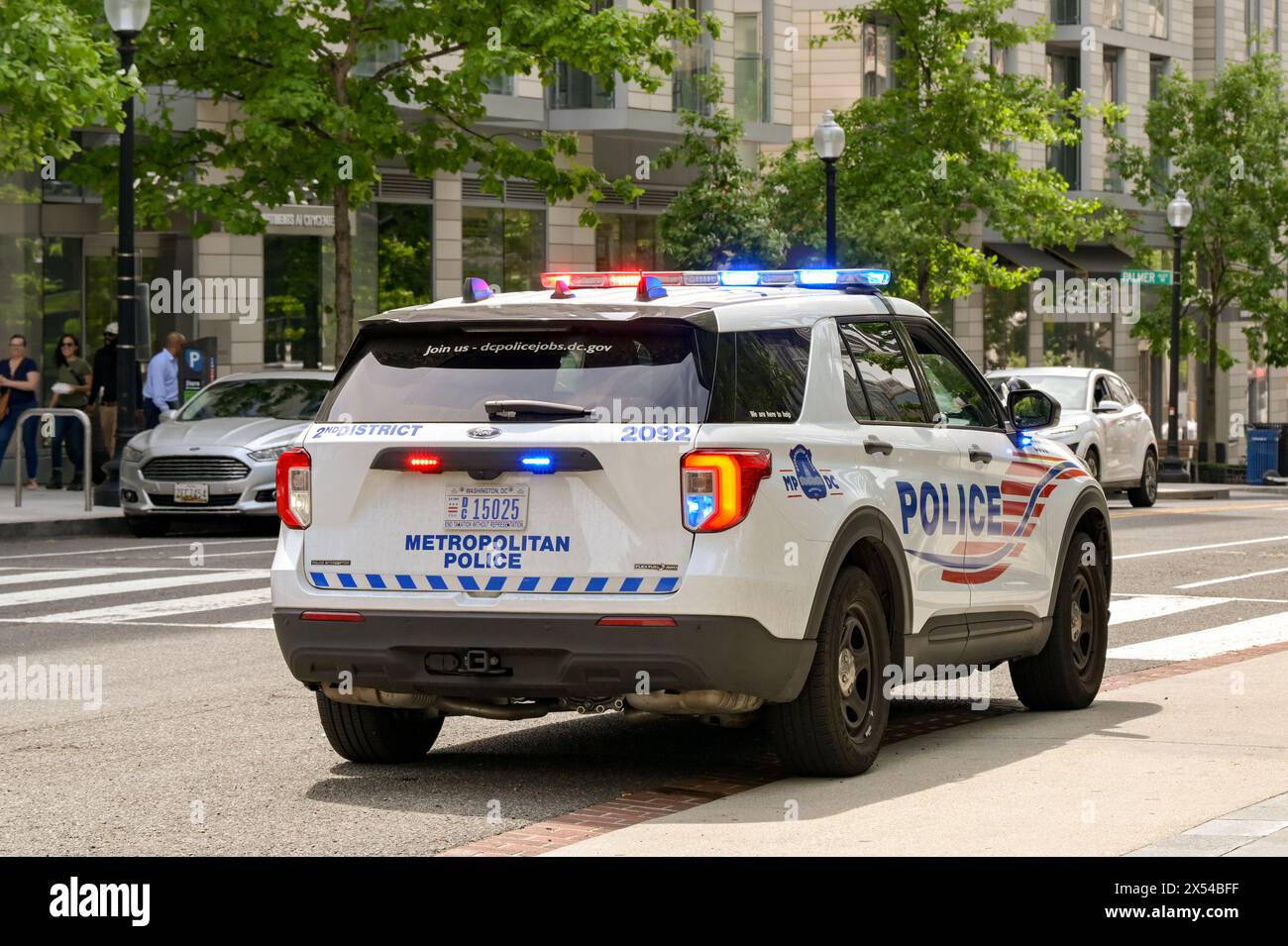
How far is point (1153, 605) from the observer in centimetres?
1527

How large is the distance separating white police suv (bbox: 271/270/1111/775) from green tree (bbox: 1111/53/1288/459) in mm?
40926

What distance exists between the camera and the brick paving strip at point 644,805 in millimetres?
7082

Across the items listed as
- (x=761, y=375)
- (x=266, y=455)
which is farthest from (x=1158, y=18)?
(x=761, y=375)

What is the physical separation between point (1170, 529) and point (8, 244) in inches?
A: 595

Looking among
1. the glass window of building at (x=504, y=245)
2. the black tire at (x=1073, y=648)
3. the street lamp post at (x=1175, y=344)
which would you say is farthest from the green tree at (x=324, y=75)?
the black tire at (x=1073, y=648)

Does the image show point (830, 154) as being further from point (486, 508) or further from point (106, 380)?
point (486, 508)

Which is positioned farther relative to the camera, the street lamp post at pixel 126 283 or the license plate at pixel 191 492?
the street lamp post at pixel 126 283

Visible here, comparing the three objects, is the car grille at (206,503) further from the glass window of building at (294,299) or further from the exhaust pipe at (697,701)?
the exhaust pipe at (697,701)

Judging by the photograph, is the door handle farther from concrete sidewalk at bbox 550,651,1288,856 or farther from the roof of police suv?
concrete sidewalk at bbox 550,651,1288,856

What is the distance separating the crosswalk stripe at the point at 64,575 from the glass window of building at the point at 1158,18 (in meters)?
43.4

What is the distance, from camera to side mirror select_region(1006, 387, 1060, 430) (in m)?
9.96

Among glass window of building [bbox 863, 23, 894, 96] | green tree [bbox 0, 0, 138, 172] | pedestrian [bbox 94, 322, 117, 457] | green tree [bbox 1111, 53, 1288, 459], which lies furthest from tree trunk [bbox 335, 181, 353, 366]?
green tree [bbox 1111, 53, 1288, 459]

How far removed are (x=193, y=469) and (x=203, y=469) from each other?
99 mm
